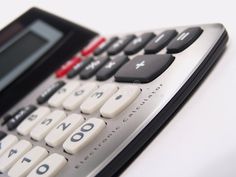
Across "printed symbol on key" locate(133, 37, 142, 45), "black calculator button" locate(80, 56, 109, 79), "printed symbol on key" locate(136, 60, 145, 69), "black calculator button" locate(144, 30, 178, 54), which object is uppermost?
"black calculator button" locate(144, 30, 178, 54)

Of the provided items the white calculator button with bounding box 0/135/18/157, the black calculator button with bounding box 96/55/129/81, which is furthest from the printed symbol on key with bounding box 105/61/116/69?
the white calculator button with bounding box 0/135/18/157

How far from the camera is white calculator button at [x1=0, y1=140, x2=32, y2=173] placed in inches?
11.2

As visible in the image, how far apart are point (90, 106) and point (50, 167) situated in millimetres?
60

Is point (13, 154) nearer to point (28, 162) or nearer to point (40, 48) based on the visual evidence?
point (28, 162)

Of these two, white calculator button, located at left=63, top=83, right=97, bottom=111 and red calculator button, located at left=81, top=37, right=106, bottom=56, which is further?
red calculator button, located at left=81, top=37, right=106, bottom=56

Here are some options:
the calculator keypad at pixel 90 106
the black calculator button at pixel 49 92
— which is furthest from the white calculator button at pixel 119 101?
the black calculator button at pixel 49 92

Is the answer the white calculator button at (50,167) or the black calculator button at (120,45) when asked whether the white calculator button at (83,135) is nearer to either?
the white calculator button at (50,167)

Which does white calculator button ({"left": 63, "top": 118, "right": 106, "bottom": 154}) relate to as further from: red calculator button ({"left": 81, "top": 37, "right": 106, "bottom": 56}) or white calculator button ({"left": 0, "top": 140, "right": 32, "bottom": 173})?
red calculator button ({"left": 81, "top": 37, "right": 106, "bottom": 56})

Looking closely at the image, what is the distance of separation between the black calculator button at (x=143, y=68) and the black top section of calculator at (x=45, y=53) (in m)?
0.12

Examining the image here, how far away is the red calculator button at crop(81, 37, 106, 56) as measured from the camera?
0.41 m

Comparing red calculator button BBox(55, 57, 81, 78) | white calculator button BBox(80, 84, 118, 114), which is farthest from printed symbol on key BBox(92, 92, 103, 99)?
red calculator button BBox(55, 57, 81, 78)

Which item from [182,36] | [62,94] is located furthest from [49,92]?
[182,36]

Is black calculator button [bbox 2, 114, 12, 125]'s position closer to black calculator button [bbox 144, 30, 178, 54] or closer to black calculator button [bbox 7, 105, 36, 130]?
black calculator button [bbox 7, 105, 36, 130]

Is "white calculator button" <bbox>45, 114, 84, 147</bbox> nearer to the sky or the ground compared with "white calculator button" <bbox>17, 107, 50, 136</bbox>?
nearer to the sky
